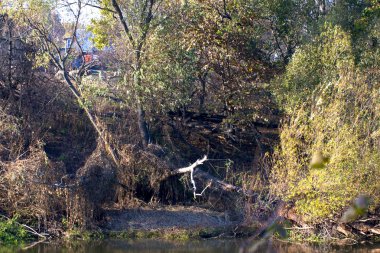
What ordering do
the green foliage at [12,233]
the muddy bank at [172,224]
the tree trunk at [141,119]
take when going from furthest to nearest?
1. the tree trunk at [141,119]
2. the muddy bank at [172,224]
3. the green foliage at [12,233]

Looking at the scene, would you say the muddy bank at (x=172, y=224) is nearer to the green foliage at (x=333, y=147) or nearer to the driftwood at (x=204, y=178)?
the driftwood at (x=204, y=178)

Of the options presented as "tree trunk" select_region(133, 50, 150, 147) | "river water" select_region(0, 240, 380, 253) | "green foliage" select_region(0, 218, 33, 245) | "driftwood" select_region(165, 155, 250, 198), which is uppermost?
"tree trunk" select_region(133, 50, 150, 147)

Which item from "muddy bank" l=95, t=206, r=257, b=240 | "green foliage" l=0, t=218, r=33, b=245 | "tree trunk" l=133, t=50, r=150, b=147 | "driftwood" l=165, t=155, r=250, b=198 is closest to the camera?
"green foliage" l=0, t=218, r=33, b=245

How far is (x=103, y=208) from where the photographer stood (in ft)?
47.2

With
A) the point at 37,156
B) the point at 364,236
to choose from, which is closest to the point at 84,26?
the point at 37,156

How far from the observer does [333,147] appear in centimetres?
1223

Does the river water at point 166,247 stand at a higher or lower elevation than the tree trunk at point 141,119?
lower

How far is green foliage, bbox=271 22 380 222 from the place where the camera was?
1209 centimetres

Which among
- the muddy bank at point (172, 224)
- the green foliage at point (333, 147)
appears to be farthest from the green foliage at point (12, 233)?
the green foliage at point (333, 147)

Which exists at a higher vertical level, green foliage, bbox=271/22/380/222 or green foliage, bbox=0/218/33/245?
green foliage, bbox=271/22/380/222

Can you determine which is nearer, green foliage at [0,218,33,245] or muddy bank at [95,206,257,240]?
green foliage at [0,218,33,245]

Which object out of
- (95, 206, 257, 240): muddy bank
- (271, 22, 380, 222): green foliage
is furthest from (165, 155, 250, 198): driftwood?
(271, 22, 380, 222): green foliage

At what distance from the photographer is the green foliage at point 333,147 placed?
12.1 m

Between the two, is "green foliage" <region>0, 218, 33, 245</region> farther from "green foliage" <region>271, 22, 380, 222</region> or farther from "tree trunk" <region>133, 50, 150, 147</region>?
"green foliage" <region>271, 22, 380, 222</region>
